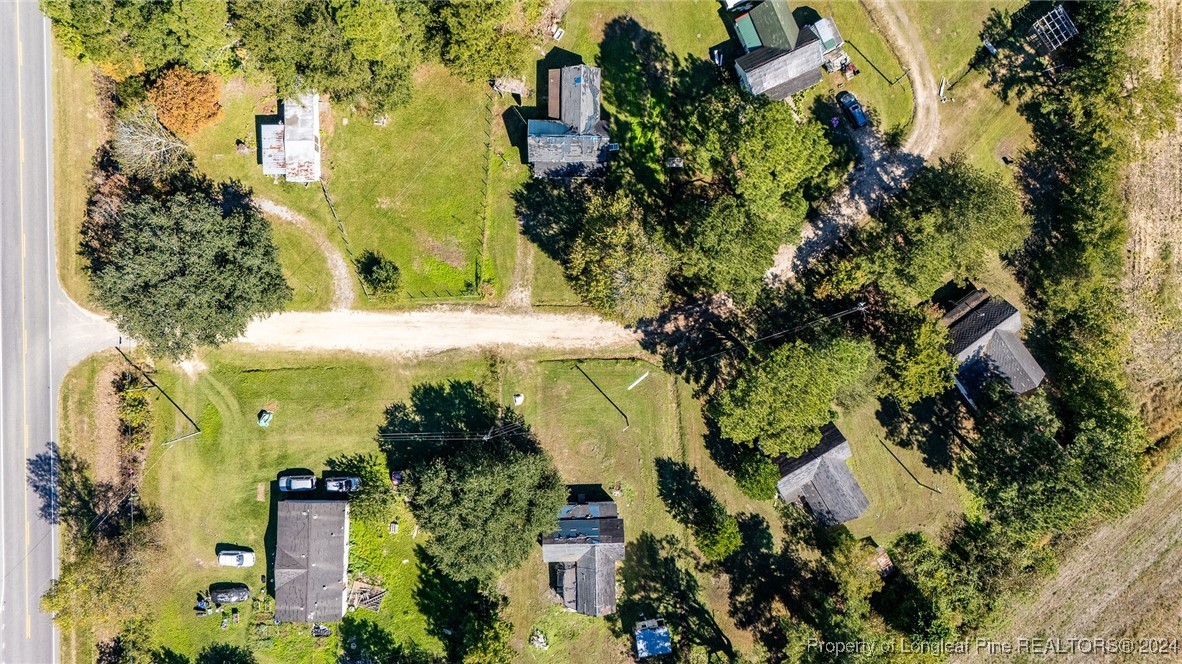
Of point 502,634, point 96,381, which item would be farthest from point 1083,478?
point 96,381

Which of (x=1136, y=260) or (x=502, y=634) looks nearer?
(x=502, y=634)

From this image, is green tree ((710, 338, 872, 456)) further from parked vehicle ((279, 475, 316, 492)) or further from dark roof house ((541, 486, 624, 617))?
parked vehicle ((279, 475, 316, 492))

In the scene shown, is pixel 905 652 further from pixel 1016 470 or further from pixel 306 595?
pixel 306 595

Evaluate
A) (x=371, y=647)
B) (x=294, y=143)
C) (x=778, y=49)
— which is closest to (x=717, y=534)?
(x=371, y=647)

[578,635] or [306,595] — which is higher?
[306,595]

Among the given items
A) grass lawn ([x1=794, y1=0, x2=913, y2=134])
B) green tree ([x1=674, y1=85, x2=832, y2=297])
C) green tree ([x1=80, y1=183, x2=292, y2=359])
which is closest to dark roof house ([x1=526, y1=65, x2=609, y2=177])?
green tree ([x1=674, y1=85, x2=832, y2=297])

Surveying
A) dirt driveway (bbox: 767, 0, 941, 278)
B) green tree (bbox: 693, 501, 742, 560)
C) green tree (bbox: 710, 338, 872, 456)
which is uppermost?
dirt driveway (bbox: 767, 0, 941, 278)
